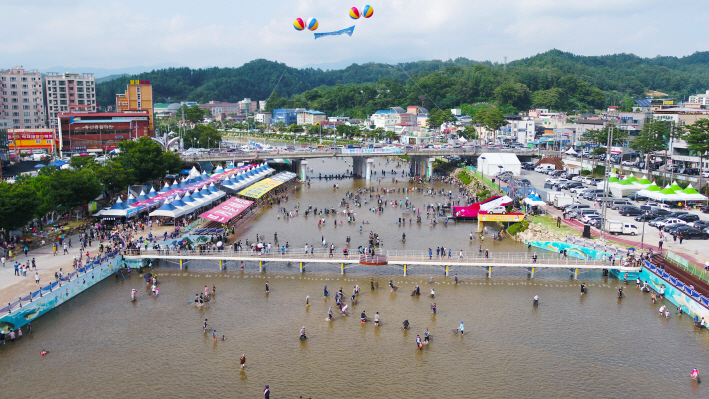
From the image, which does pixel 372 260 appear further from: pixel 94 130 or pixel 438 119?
pixel 438 119

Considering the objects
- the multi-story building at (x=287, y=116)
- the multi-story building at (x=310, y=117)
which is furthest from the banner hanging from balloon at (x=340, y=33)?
the multi-story building at (x=287, y=116)

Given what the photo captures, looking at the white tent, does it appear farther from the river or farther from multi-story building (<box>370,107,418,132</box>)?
multi-story building (<box>370,107,418,132</box>)

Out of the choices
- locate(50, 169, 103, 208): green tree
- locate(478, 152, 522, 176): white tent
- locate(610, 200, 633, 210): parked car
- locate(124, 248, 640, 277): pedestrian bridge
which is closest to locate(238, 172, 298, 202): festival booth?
locate(50, 169, 103, 208): green tree

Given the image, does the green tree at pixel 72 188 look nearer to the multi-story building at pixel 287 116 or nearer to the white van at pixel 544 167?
the white van at pixel 544 167

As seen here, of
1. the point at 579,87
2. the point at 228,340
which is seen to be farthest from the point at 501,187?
the point at 579,87

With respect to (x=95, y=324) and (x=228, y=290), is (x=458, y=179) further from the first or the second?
(x=95, y=324)

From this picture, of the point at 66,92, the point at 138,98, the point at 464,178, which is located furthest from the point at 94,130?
the point at 464,178
